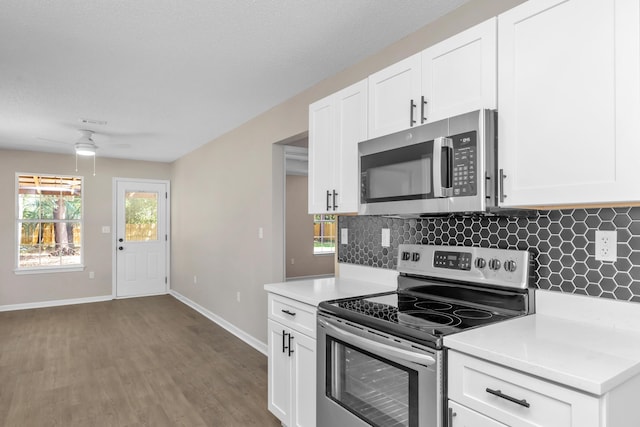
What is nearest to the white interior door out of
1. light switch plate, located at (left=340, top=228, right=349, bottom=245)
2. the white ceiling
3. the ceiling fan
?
the ceiling fan

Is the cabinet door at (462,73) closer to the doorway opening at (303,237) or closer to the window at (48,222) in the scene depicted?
the doorway opening at (303,237)

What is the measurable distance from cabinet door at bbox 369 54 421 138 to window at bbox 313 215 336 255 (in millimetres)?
6095

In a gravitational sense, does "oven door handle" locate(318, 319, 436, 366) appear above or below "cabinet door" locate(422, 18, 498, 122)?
below

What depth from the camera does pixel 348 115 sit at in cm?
227

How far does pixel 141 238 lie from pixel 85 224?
0.89 m

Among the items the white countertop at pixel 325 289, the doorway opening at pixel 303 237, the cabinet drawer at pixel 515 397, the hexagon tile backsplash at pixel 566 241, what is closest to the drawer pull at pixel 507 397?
the cabinet drawer at pixel 515 397

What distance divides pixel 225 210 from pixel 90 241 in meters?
3.04

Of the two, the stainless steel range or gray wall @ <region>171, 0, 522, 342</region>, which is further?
gray wall @ <region>171, 0, 522, 342</region>

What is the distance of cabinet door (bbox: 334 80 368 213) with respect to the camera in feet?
7.14

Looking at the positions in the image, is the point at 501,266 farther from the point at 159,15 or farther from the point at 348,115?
the point at 159,15

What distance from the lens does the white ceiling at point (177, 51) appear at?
2.04 m

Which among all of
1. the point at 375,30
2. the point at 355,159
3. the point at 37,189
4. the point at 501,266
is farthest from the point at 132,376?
the point at 37,189

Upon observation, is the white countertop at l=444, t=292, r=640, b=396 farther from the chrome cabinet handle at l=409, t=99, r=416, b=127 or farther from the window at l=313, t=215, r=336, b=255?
the window at l=313, t=215, r=336, b=255

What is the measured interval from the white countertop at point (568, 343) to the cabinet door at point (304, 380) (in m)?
0.94
